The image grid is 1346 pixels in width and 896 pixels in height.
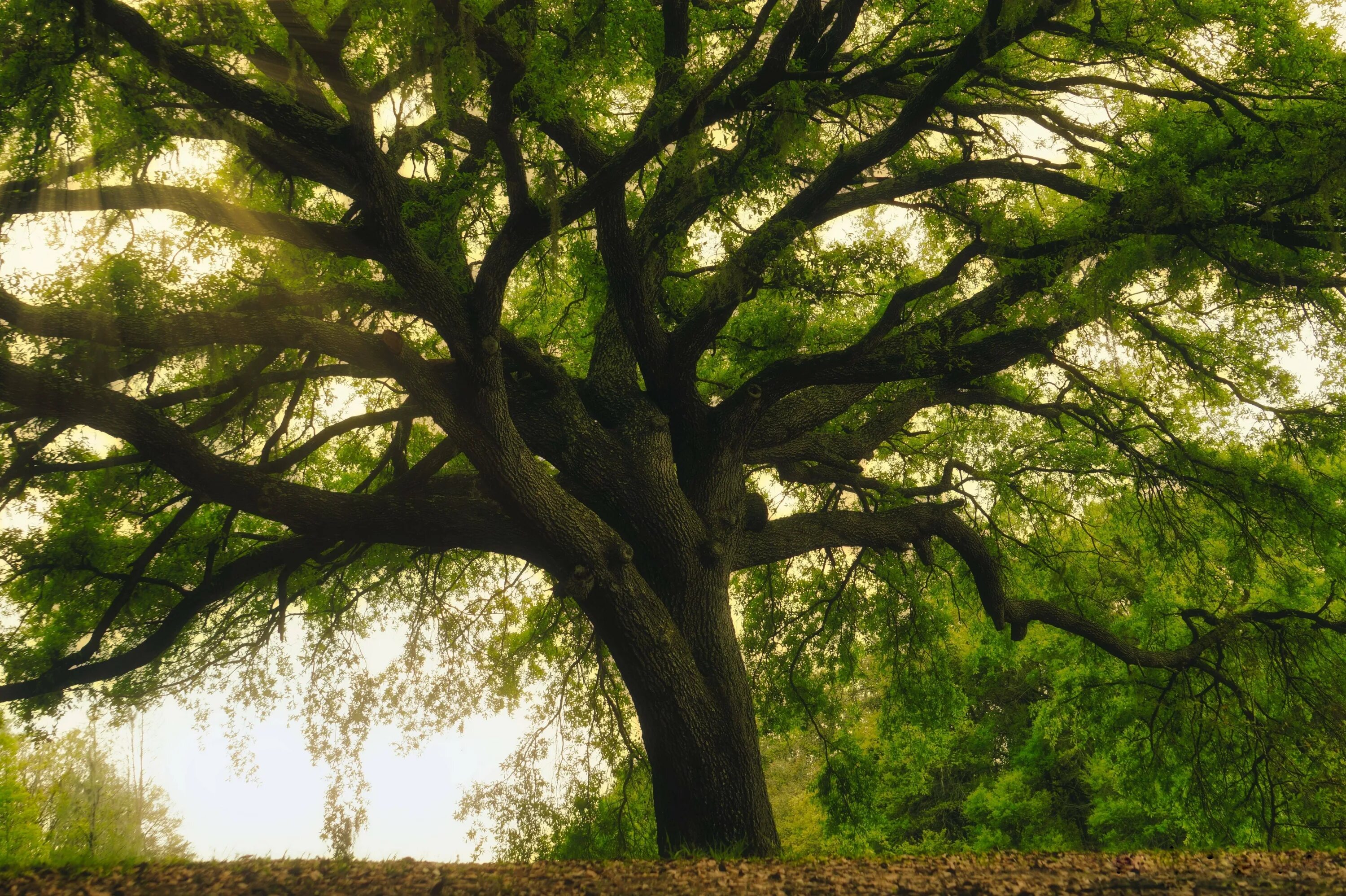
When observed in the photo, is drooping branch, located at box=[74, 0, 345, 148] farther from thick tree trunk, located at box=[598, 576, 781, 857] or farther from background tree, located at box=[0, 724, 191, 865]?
background tree, located at box=[0, 724, 191, 865]

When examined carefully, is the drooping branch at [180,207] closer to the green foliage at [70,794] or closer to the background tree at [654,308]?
the background tree at [654,308]

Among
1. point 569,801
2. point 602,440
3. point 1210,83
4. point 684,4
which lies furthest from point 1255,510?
point 569,801

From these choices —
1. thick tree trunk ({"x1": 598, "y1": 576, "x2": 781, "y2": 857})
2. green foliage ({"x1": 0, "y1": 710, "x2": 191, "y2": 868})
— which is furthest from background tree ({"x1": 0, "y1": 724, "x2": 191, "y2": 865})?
thick tree trunk ({"x1": 598, "y1": 576, "x2": 781, "y2": 857})

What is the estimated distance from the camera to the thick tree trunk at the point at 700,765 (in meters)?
6.86

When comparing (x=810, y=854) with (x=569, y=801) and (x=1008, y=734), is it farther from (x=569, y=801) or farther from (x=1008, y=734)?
(x=1008, y=734)

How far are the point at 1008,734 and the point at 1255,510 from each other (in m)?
15.6

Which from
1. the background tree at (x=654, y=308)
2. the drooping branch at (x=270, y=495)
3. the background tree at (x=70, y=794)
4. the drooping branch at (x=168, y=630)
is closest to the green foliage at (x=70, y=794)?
the background tree at (x=70, y=794)

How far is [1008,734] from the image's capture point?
23.3 m

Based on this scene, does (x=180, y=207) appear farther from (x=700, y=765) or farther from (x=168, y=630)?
(x=700, y=765)

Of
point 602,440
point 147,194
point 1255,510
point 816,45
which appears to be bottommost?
point 1255,510

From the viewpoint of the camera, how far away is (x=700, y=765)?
22.9 feet

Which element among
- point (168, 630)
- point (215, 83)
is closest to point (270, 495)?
point (168, 630)

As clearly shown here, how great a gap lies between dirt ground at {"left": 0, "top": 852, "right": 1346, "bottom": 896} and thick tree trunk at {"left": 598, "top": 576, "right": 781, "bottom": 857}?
0.94 m

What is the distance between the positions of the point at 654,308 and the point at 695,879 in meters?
5.32
